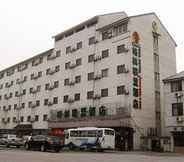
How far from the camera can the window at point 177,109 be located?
1601 inches

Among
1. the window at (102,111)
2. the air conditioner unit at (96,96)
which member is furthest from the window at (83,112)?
the window at (102,111)

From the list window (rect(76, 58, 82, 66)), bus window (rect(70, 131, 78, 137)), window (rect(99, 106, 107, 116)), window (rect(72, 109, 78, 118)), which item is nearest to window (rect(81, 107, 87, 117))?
window (rect(72, 109, 78, 118))

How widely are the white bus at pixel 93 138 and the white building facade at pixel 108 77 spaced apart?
5823mm

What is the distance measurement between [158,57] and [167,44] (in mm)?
3975

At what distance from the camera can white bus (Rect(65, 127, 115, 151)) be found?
36.3 metres

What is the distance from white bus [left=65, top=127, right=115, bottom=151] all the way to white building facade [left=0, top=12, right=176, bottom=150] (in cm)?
582

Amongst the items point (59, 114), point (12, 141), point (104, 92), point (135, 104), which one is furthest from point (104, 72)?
point (12, 141)

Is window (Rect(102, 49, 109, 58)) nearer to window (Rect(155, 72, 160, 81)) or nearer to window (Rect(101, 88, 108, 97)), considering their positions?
window (Rect(101, 88, 108, 97))

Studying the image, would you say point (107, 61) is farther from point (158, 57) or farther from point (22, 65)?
point (22, 65)

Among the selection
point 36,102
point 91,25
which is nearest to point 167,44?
point 91,25

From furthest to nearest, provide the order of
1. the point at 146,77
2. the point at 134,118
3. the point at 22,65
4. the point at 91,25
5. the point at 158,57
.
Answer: the point at 22,65 < the point at 91,25 < the point at 158,57 < the point at 146,77 < the point at 134,118

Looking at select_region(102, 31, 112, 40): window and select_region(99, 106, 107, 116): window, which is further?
select_region(102, 31, 112, 40): window

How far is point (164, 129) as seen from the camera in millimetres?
47469

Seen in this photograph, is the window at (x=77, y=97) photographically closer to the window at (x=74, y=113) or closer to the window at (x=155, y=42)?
the window at (x=74, y=113)
